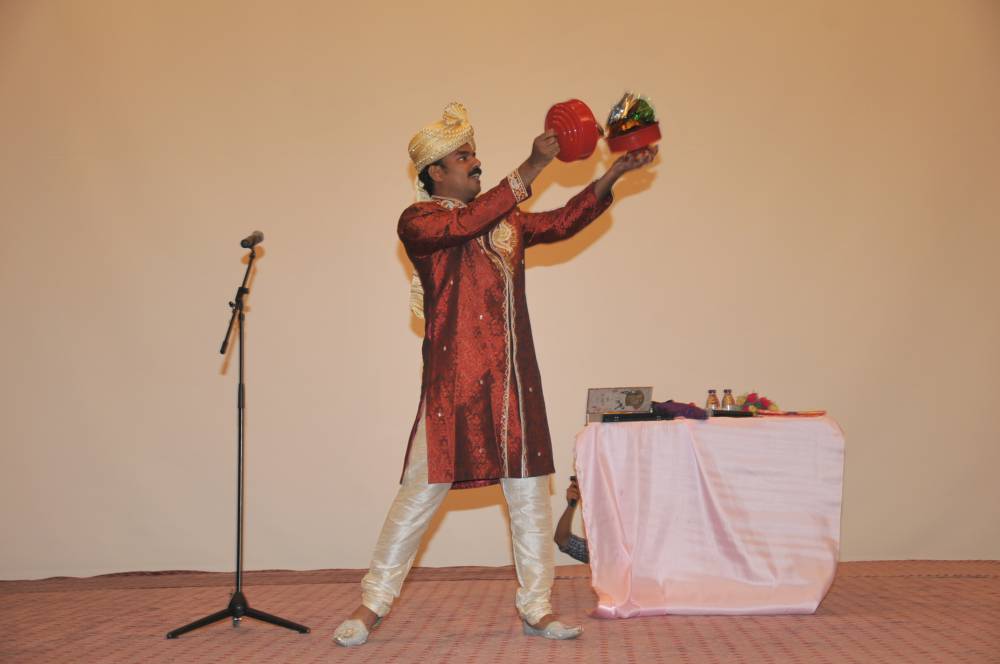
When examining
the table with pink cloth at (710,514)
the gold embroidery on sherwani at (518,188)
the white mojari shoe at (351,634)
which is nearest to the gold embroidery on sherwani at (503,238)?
the gold embroidery on sherwani at (518,188)

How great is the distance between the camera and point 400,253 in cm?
477

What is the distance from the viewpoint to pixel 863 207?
191 inches

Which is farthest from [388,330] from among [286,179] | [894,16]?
[894,16]

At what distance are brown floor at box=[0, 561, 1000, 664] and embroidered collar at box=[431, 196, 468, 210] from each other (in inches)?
57.0

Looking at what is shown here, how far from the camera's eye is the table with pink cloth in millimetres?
3332

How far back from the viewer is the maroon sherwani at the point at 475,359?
9.70ft

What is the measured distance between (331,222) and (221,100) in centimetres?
86

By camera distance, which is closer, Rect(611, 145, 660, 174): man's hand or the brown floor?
the brown floor

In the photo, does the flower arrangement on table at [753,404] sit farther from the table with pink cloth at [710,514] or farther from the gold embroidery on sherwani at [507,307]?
the gold embroidery on sherwani at [507,307]

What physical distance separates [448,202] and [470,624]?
1.52 m

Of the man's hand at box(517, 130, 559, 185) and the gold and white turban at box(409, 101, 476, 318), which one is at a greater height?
the gold and white turban at box(409, 101, 476, 318)

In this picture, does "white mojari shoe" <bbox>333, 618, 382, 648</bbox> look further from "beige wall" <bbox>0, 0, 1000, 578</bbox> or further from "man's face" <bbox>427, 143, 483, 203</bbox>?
"beige wall" <bbox>0, 0, 1000, 578</bbox>

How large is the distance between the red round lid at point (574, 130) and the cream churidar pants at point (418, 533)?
1.03m

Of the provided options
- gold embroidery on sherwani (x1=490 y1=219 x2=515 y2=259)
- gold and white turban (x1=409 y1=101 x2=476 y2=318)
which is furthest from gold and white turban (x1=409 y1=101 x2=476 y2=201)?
gold embroidery on sherwani (x1=490 y1=219 x2=515 y2=259)
